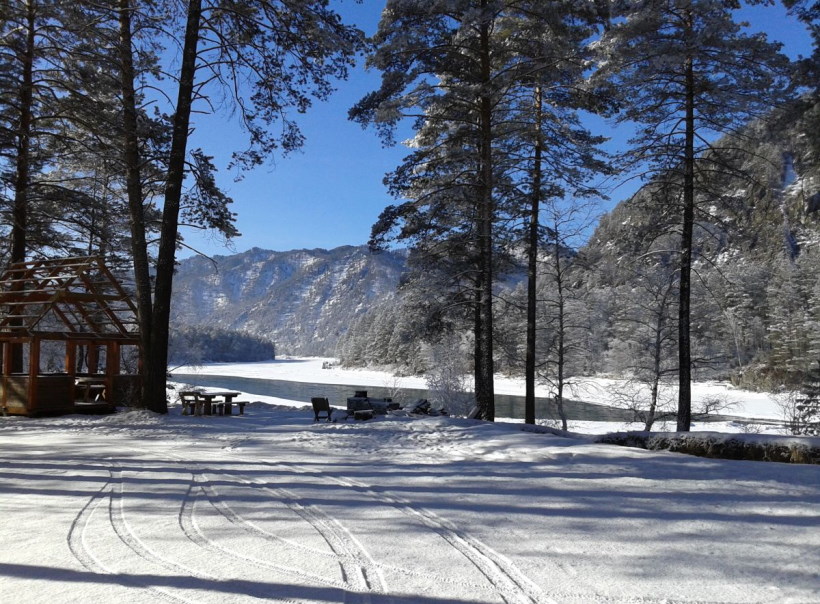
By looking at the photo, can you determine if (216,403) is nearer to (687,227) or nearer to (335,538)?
(335,538)

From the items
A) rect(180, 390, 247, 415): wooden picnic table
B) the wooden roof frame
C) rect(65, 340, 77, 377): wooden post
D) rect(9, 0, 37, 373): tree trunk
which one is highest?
rect(9, 0, 37, 373): tree trunk

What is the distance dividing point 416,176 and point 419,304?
11.1 ft

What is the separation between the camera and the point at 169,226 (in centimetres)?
1240

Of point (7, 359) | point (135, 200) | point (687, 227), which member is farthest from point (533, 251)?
point (7, 359)

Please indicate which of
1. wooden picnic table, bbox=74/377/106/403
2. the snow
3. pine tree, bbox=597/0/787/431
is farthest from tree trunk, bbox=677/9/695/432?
wooden picnic table, bbox=74/377/106/403

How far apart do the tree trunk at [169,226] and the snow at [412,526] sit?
4964mm

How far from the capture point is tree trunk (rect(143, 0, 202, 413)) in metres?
12.1

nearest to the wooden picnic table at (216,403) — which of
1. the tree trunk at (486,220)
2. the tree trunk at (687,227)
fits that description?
the tree trunk at (486,220)

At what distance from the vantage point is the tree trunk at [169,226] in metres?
12.1

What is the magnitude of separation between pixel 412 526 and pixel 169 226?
1051cm

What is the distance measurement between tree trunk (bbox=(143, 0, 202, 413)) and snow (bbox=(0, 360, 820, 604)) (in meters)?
4.96

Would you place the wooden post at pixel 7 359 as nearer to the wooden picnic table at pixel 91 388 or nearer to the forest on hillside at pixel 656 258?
the wooden picnic table at pixel 91 388

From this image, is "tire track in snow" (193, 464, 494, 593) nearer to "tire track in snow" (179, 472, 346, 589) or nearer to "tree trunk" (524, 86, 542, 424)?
"tire track in snow" (179, 472, 346, 589)

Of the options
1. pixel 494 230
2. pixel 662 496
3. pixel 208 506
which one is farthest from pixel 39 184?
pixel 662 496
